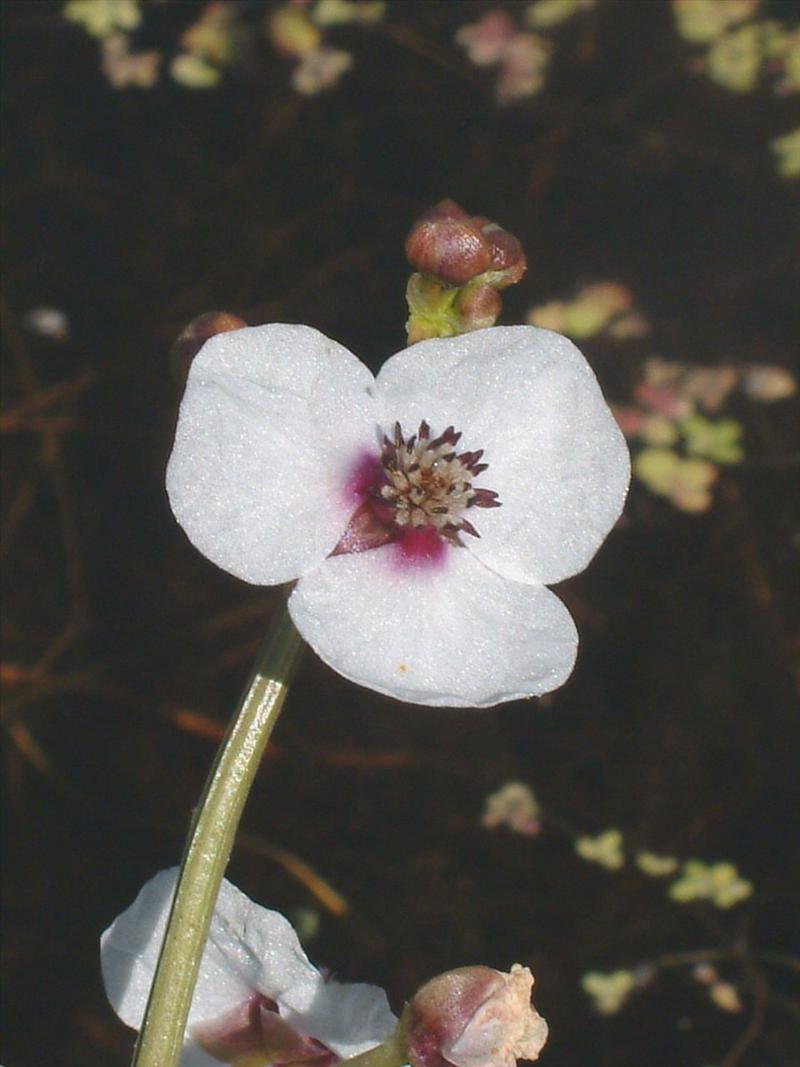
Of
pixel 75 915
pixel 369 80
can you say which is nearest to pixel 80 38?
pixel 369 80

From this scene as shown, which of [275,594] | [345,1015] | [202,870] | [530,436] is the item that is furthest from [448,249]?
[275,594]

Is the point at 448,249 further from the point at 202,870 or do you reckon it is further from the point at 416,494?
the point at 202,870

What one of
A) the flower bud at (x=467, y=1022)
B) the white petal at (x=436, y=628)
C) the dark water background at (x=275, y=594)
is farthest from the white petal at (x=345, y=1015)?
the dark water background at (x=275, y=594)

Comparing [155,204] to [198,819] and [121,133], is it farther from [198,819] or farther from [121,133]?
[198,819]

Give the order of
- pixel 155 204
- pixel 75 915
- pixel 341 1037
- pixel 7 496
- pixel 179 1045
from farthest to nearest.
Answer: pixel 155 204 → pixel 7 496 → pixel 75 915 → pixel 341 1037 → pixel 179 1045

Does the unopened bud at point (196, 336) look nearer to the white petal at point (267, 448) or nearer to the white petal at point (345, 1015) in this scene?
the white petal at point (267, 448)

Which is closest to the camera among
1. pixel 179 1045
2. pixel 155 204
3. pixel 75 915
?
pixel 179 1045

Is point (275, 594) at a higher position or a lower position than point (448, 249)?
higher
